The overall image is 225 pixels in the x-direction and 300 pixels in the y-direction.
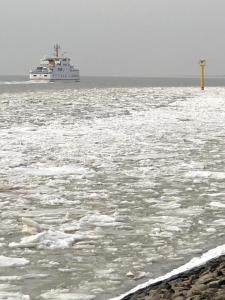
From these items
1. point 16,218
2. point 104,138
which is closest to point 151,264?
point 16,218

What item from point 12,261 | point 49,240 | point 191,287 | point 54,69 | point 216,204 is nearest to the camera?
point 191,287

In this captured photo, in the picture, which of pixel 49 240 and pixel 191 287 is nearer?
pixel 191 287

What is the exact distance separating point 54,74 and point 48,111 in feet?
339

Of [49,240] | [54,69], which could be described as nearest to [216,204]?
[49,240]

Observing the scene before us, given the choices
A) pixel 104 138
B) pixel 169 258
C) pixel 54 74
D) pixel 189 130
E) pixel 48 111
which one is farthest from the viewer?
pixel 54 74

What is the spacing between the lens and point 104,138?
45.1ft

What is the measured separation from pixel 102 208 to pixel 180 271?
2294 millimetres

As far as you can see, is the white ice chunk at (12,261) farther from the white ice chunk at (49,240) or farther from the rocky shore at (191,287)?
the rocky shore at (191,287)

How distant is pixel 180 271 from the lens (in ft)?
13.9

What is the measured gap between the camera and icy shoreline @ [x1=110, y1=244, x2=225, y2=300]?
149 inches

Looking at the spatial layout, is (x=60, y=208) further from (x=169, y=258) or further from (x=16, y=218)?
(x=169, y=258)

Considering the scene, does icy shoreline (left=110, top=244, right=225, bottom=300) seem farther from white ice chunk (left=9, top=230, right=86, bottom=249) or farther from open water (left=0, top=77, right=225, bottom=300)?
white ice chunk (left=9, top=230, right=86, bottom=249)

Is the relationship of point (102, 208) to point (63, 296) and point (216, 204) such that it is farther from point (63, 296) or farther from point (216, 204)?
point (63, 296)

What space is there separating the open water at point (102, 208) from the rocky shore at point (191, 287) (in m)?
0.22
